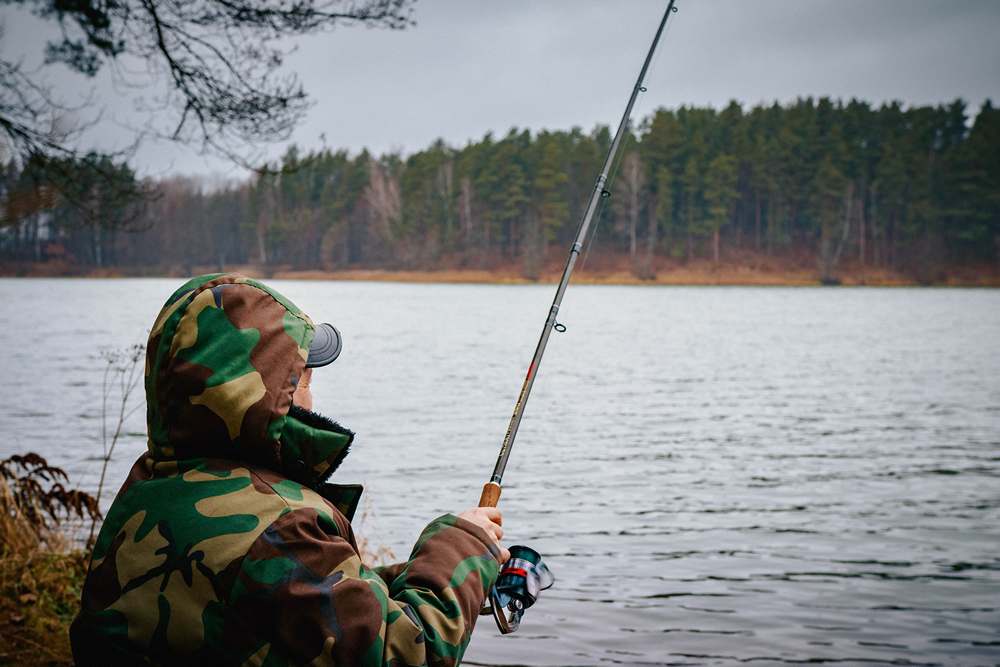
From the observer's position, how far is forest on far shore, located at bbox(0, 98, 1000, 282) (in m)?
74.1

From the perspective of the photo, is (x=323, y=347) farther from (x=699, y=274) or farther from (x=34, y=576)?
(x=699, y=274)

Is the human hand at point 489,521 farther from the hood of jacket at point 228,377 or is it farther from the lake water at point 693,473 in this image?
the lake water at point 693,473

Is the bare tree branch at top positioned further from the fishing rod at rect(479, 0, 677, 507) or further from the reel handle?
the reel handle

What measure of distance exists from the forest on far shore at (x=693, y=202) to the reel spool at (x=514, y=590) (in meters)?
69.9

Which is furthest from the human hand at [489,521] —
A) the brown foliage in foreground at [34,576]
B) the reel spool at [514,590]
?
the brown foliage in foreground at [34,576]

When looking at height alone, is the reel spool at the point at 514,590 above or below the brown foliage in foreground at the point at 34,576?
above

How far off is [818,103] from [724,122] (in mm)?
8429

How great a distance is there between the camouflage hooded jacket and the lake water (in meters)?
4.13

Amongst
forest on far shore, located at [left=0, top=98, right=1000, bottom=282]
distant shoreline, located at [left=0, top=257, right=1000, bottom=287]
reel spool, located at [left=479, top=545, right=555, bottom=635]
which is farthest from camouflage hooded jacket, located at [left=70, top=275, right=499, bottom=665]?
distant shoreline, located at [left=0, top=257, right=1000, bottom=287]

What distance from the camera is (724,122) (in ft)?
268

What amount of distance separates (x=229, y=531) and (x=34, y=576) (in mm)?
4082

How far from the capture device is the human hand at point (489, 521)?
2.19 m

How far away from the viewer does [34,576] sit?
16.6 ft

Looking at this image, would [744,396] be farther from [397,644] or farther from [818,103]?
[818,103]
